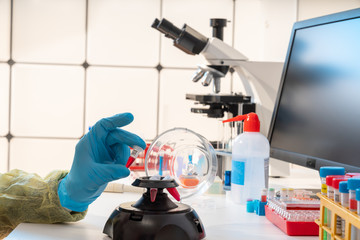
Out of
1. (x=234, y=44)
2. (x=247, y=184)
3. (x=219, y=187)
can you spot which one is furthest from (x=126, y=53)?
(x=247, y=184)

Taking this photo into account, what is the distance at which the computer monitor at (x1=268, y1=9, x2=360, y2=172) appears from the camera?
1186 millimetres

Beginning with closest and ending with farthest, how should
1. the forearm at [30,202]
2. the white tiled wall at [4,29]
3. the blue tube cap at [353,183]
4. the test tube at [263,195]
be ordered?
the blue tube cap at [353,183] < the forearm at [30,202] < the test tube at [263,195] < the white tiled wall at [4,29]

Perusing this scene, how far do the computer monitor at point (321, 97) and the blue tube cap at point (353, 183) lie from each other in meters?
0.44

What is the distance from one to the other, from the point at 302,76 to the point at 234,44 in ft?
5.39

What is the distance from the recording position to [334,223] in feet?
2.52

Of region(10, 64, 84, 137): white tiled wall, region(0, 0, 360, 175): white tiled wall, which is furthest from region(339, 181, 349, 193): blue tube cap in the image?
region(10, 64, 84, 137): white tiled wall

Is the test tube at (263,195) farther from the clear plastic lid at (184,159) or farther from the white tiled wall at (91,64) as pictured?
the white tiled wall at (91,64)

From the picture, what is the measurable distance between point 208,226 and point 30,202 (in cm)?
42

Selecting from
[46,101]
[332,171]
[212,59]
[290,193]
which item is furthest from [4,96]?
[332,171]

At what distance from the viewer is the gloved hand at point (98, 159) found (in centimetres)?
100

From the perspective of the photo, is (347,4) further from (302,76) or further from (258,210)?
(258,210)

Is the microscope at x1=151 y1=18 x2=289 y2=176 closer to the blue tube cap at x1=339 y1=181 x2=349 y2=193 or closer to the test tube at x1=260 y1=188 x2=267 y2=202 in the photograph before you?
Result: the test tube at x1=260 y1=188 x2=267 y2=202

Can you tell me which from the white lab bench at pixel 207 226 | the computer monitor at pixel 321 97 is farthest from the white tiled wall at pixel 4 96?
the computer monitor at pixel 321 97

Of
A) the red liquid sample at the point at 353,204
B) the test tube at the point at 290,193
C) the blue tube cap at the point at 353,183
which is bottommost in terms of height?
the test tube at the point at 290,193
